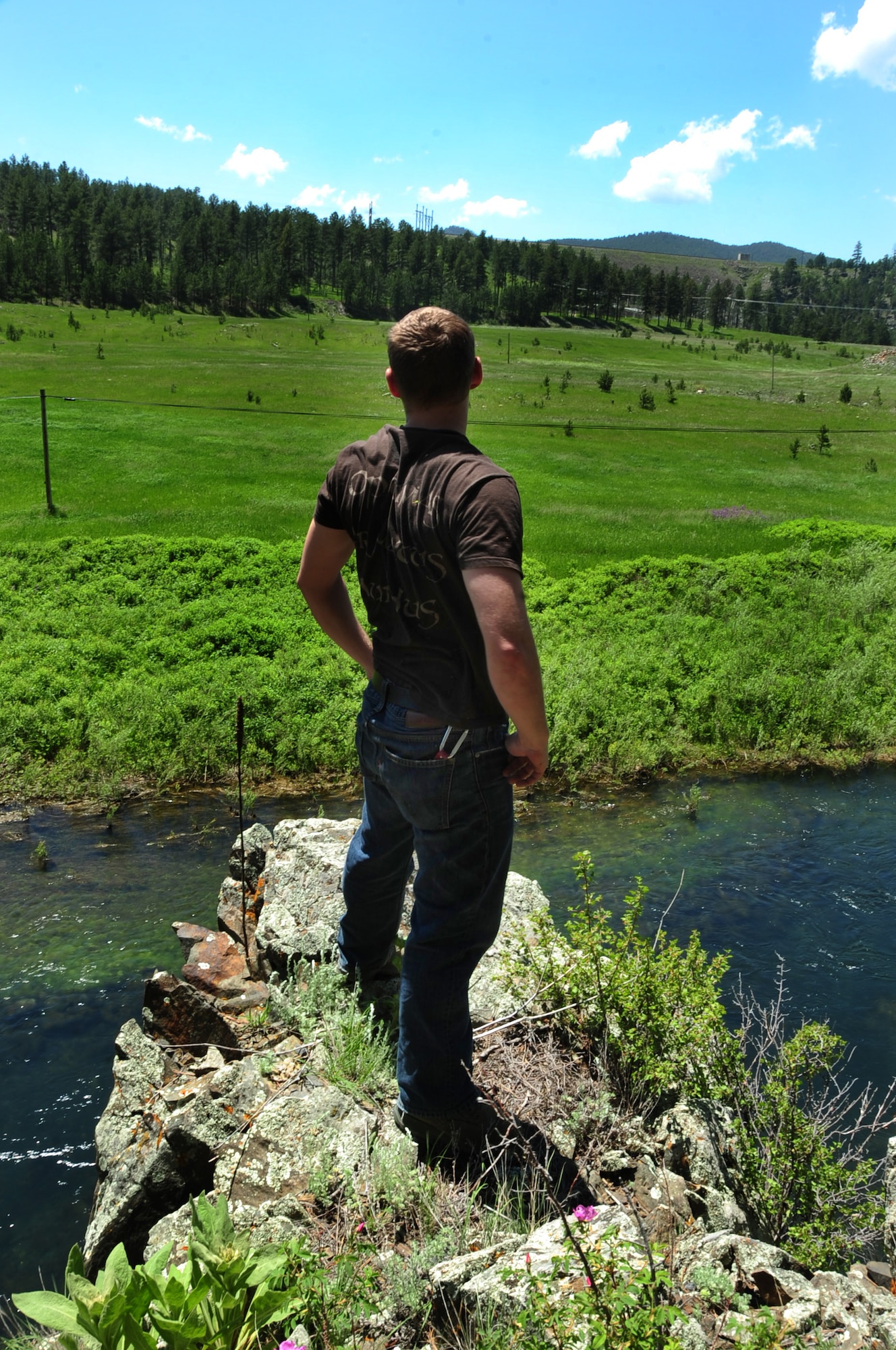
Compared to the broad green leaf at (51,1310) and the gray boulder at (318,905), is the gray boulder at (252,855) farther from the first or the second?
the broad green leaf at (51,1310)

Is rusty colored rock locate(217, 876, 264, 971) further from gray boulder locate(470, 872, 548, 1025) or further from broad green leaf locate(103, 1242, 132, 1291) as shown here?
broad green leaf locate(103, 1242, 132, 1291)

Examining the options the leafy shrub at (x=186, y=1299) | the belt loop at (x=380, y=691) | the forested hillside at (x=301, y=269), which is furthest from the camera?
the forested hillside at (x=301, y=269)

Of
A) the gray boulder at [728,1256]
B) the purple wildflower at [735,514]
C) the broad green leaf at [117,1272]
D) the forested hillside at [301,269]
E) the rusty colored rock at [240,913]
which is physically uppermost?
the forested hillside at [301,269]

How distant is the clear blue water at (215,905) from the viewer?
5.11 meters

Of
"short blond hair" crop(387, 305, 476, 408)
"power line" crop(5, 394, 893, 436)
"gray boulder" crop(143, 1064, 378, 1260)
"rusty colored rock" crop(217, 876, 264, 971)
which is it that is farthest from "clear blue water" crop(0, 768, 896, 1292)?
"power line" crop(5, 394, 893, 436)

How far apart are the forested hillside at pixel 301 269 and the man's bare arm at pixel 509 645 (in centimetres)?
6016

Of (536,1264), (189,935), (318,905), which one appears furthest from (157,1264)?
(189,935)

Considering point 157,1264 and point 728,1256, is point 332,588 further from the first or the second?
point 728,1256

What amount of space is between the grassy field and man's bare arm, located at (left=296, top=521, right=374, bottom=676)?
14005 millimetres

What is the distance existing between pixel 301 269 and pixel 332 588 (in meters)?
117

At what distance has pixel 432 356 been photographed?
3.12 meters

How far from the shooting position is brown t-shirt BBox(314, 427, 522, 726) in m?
3.02

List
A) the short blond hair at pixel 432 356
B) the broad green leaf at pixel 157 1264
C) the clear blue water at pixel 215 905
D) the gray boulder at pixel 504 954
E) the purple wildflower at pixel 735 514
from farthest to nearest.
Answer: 1. the purple wildflower at pixel 735 514
2. the clear blue water at pixel 215 905
3. the gray boulder at pixel 504 954
4. the short blond hair at pixel 432 356
5. the broad green leaf at pixel 157 1264

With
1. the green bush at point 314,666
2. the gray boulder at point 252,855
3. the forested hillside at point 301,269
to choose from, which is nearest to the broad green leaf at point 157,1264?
the gray boulder at point 252,855
